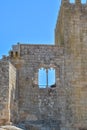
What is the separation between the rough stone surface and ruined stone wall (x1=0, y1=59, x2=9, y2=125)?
0.75m

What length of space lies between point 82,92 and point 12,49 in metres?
6.49

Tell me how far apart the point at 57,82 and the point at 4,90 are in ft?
16.2

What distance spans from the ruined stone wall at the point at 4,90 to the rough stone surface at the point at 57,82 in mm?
749

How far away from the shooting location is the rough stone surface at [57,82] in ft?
124

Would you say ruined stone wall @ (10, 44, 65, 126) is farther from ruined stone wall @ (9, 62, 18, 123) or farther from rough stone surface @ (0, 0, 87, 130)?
ruined stone wall @ (9, 62, 18, 123)

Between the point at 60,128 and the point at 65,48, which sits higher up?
the point at 65,48

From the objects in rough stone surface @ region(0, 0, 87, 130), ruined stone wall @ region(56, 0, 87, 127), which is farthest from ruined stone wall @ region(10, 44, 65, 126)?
ruined stone wall @ region(56, 0, 87, 127)

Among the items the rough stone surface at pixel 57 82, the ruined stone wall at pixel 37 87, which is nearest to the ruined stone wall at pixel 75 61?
the rough stone surface at pixel 57 82

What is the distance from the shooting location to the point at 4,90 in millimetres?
35781

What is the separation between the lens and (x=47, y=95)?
38750mm

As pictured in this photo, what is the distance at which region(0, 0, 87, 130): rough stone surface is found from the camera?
124ft

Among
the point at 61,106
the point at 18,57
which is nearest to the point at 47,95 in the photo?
the point at 61,106

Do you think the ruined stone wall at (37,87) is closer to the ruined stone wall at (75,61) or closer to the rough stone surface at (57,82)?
the rough stone surface at (57,82)

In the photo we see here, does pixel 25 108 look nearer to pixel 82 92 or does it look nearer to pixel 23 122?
pixel 23 122
